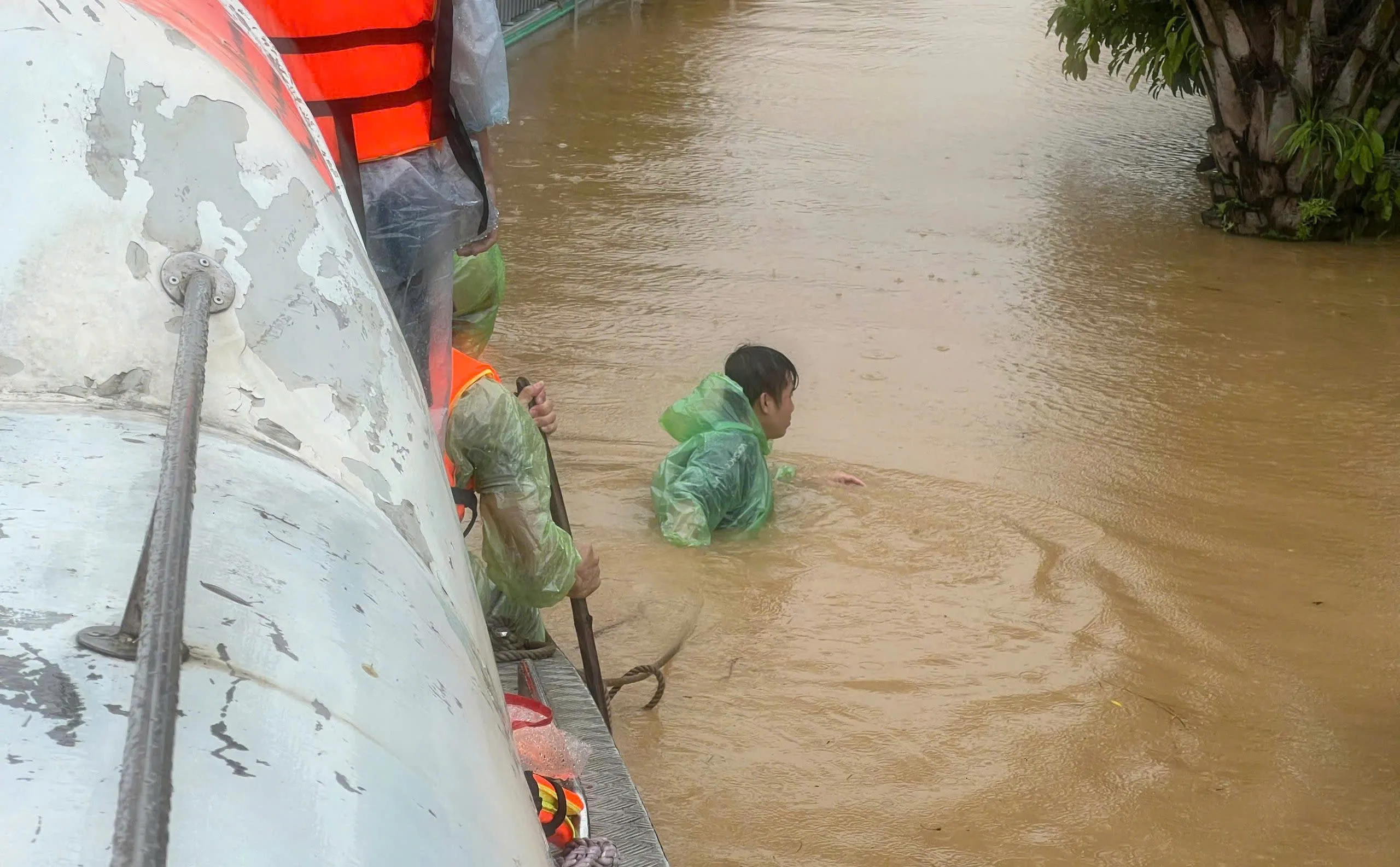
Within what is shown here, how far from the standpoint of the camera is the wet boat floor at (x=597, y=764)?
Result: 2.64 m

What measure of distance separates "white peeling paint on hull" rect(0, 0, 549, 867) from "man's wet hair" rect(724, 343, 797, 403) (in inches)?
117

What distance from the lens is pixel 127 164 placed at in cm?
149

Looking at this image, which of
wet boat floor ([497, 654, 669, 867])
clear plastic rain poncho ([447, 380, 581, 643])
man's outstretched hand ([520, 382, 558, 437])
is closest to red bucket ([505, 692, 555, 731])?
wet boat floor ([497, 654, 669, 867])

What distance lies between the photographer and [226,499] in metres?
1.21

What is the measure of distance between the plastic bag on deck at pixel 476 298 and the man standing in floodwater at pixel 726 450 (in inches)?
37.0

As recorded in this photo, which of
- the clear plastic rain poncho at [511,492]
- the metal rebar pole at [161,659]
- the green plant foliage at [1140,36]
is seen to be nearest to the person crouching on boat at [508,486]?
the clear plastic rain poncho at [511,492]

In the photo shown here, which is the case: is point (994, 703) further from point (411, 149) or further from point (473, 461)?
point (411, 149)

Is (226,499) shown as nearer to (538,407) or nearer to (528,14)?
(538,407)

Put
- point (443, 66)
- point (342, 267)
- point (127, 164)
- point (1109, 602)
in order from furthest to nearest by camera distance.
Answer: point (1109, 602) < point (443, 66) < point (342, 267) < point (127, 164)

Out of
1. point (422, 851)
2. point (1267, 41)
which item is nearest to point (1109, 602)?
point (422, 851)

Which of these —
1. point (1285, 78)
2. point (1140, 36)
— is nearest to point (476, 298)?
point (1285, 78)

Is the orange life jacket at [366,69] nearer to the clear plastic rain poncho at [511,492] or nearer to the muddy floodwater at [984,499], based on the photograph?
the clear plastic rain poncho at [511,492]

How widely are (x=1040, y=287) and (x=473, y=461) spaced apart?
190 inches

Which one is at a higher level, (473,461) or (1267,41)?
(1267,41)
